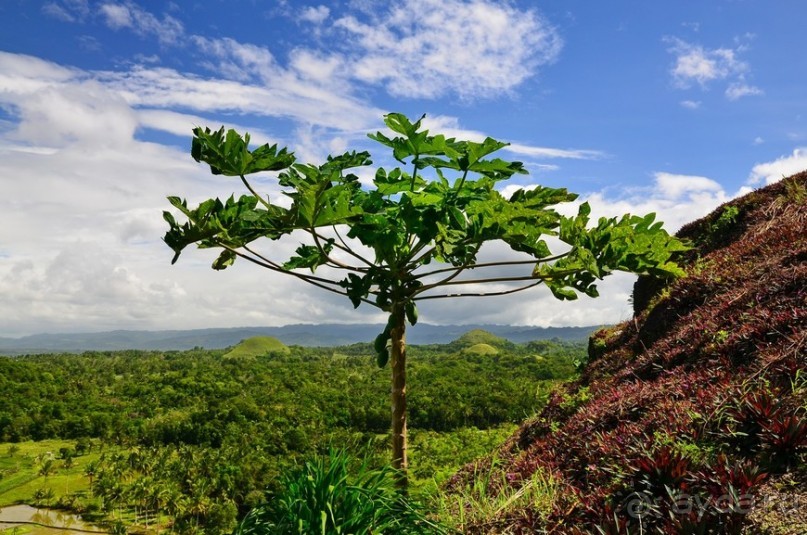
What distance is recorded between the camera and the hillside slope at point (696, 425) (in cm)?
279

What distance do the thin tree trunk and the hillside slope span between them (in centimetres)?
81

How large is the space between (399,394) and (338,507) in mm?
936

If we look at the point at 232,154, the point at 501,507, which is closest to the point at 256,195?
the point at 232,154

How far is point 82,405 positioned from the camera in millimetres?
126875

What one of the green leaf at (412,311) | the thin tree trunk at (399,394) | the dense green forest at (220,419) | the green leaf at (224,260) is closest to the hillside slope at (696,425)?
the thin tree trunk at (399,394)

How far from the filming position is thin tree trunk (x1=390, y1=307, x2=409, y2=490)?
13.5ft

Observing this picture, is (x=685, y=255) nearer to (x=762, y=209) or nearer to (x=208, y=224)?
(x=762, y=209)

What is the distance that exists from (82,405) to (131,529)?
5816 centimetres

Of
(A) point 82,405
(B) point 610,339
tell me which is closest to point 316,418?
(A) point 82,405

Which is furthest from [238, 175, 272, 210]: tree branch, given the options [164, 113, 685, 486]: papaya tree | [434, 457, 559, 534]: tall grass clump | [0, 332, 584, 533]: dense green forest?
[0, 332, 584, 533]: dense green forest

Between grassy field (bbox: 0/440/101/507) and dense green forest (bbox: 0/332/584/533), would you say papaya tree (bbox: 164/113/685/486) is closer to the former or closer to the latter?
dense green forest (bbox: 0/332/584/533)

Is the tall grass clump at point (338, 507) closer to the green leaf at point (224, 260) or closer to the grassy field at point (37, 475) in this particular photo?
Answer: the green leaf at point (224, 260)

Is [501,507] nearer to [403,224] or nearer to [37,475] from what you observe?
[403,224]

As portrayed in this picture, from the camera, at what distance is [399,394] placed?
4184 mm
